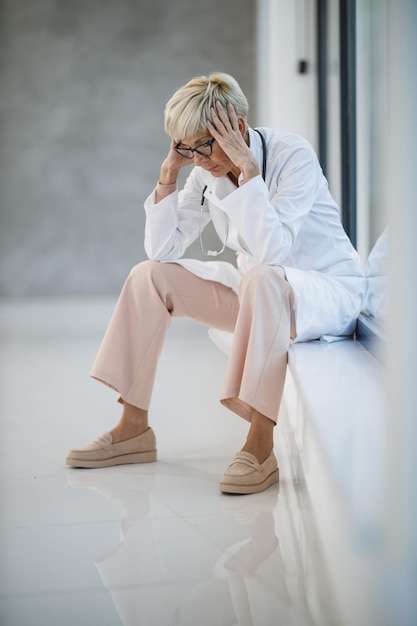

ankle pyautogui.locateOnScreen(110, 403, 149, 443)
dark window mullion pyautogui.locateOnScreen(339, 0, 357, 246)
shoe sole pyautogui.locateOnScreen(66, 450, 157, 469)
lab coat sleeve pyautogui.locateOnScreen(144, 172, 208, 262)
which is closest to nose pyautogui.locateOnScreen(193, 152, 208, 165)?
lab coat sleeve pyautogui.locateOnScreen(144, 172, 208, 262)

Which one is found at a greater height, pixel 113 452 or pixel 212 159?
pixel 212 159

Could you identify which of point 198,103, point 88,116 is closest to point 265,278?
point 198,103

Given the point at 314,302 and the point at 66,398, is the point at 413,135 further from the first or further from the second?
the point at 66,398

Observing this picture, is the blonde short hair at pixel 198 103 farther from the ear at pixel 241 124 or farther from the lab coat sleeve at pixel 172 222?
the lab coat sleeve at pixel 172 222

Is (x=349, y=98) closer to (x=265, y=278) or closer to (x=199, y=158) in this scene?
(x=199, y=158)

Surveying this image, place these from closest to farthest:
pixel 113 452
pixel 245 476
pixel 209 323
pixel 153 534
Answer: pixel 153 534
pixel 245 476
pixel 113 452
pixel 209 323

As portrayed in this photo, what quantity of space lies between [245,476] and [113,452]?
0.45 metres

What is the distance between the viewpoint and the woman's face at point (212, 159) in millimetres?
2102

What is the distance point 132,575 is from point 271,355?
645 millimetres

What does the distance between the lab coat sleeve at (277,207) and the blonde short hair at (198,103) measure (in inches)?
7.5

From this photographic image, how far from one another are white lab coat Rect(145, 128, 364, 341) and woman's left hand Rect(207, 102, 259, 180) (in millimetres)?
39

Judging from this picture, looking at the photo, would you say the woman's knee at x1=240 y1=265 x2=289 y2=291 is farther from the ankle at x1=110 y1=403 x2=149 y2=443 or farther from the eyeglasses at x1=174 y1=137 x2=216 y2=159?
the ankle at x1=110 y1=403 x2=149 y2=443

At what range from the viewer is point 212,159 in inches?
84.2

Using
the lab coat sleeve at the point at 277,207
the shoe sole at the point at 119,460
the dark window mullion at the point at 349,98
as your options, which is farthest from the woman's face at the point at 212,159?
the dark window mullion at the point at 349,98
